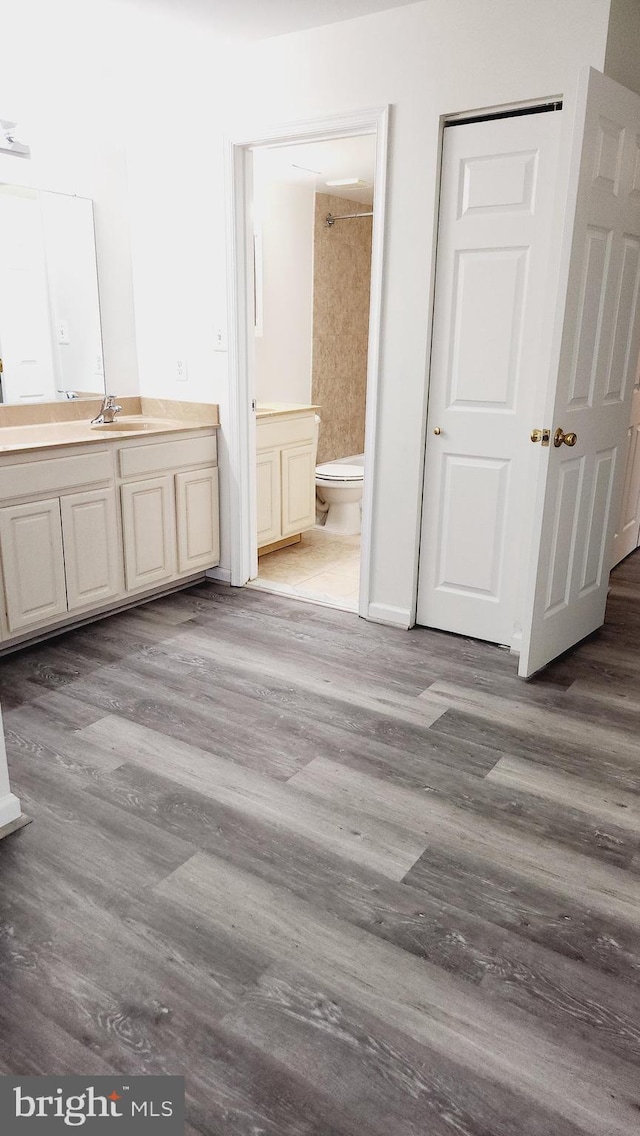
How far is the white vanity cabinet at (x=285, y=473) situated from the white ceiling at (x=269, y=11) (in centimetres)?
179

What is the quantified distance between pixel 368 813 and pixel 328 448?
14.9 ft

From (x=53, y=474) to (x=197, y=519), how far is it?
3.02 ft

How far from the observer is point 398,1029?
155 centimetres

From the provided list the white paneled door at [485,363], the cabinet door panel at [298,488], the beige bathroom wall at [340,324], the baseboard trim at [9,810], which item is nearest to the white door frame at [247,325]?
the white paneled door at [485,363]

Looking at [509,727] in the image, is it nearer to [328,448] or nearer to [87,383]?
[87,383]

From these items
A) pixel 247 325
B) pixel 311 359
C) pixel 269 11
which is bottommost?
pixel 311 359

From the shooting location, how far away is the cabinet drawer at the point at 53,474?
3066 millimetres

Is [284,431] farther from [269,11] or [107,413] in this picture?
[269,11]

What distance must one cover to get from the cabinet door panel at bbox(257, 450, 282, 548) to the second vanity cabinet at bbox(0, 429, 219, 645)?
1.44 ft

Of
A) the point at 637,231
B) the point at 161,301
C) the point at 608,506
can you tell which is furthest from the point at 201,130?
the point at 608,506

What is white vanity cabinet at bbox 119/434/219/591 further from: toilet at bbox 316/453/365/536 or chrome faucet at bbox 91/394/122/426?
toilet at bbox 316/453/365/536

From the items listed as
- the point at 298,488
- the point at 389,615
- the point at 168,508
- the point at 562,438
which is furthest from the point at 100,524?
the point at 562,438

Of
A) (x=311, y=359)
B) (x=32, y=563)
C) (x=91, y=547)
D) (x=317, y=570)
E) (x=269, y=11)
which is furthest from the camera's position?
(x=311, y=359)

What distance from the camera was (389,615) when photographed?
3.65 metres
